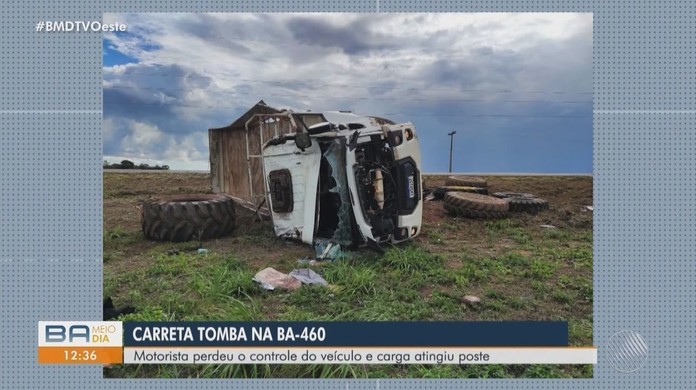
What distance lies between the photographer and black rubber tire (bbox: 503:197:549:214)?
556 centimetres

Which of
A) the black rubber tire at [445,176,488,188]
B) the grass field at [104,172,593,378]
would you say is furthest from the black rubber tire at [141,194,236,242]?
the black rubber tire at [445,176,488,188]

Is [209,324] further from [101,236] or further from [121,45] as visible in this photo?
[121,45]

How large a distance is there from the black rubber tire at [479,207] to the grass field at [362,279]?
3.17 ft

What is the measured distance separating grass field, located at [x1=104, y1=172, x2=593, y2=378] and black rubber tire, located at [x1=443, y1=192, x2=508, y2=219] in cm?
97

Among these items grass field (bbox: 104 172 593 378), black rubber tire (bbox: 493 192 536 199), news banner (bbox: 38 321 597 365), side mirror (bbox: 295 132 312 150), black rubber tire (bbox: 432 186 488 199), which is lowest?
news banner (bbox: 38 321 597 365)

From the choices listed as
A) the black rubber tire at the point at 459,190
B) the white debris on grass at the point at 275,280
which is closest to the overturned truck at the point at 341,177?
the white debris on grass at the point at 275,280

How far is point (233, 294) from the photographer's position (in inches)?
133

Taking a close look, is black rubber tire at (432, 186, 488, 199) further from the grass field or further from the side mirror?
the side mirror

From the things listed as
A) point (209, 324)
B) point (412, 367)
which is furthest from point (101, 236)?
point (412, 367)

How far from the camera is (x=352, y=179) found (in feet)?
13.3

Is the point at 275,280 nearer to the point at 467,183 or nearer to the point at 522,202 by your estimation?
the point at 467,183

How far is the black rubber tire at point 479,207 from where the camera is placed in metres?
5.85

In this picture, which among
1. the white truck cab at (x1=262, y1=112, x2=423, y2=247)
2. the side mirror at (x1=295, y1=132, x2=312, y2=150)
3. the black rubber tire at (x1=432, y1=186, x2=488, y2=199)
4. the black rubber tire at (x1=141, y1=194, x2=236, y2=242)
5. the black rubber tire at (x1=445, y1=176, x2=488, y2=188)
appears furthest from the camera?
the black rubber tire at (x1=432, y1=186, x2=488, y2=199)

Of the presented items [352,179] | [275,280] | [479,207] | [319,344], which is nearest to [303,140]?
[352,179]
